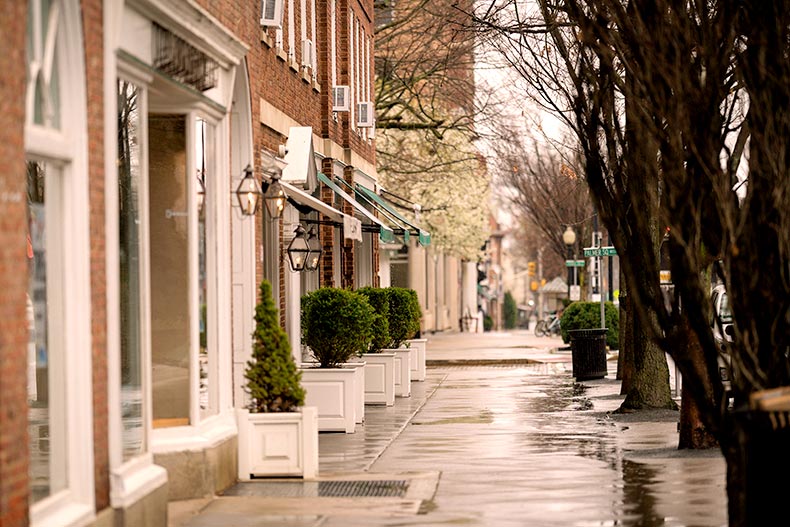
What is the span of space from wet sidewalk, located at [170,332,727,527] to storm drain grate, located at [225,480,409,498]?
0.01 meters

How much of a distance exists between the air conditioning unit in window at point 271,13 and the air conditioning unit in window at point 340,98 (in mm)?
7887

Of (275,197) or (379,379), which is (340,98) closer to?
(379,379)

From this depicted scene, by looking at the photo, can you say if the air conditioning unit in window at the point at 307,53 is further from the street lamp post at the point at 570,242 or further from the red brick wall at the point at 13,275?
the street lamp post at the point at 570,242

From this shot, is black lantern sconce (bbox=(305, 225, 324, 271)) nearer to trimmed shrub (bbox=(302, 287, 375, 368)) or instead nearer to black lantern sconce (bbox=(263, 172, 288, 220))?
trimmed shrub (bbox=(302, 287, 375, 368))

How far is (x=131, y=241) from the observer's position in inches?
470

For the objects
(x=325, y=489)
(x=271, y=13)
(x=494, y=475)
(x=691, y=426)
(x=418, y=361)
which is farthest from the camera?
(x=418, y=361)

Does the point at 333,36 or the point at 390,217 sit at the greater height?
the point at 333,36

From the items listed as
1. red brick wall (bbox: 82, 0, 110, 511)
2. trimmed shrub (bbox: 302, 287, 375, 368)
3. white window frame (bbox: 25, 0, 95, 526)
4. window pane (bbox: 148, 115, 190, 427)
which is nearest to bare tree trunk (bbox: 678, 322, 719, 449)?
trimmed shrub (bbox: 302, 287, 375, 368)

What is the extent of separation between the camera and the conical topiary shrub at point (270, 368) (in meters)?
13.7

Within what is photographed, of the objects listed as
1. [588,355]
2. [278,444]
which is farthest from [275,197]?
[588,355]

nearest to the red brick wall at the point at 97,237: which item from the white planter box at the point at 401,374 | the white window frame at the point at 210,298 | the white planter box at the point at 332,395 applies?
the white window frame at the point at 210,298

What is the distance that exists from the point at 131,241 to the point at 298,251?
328 inches

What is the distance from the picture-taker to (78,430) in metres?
9.44

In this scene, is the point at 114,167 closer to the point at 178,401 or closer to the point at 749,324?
the point at 178,401
